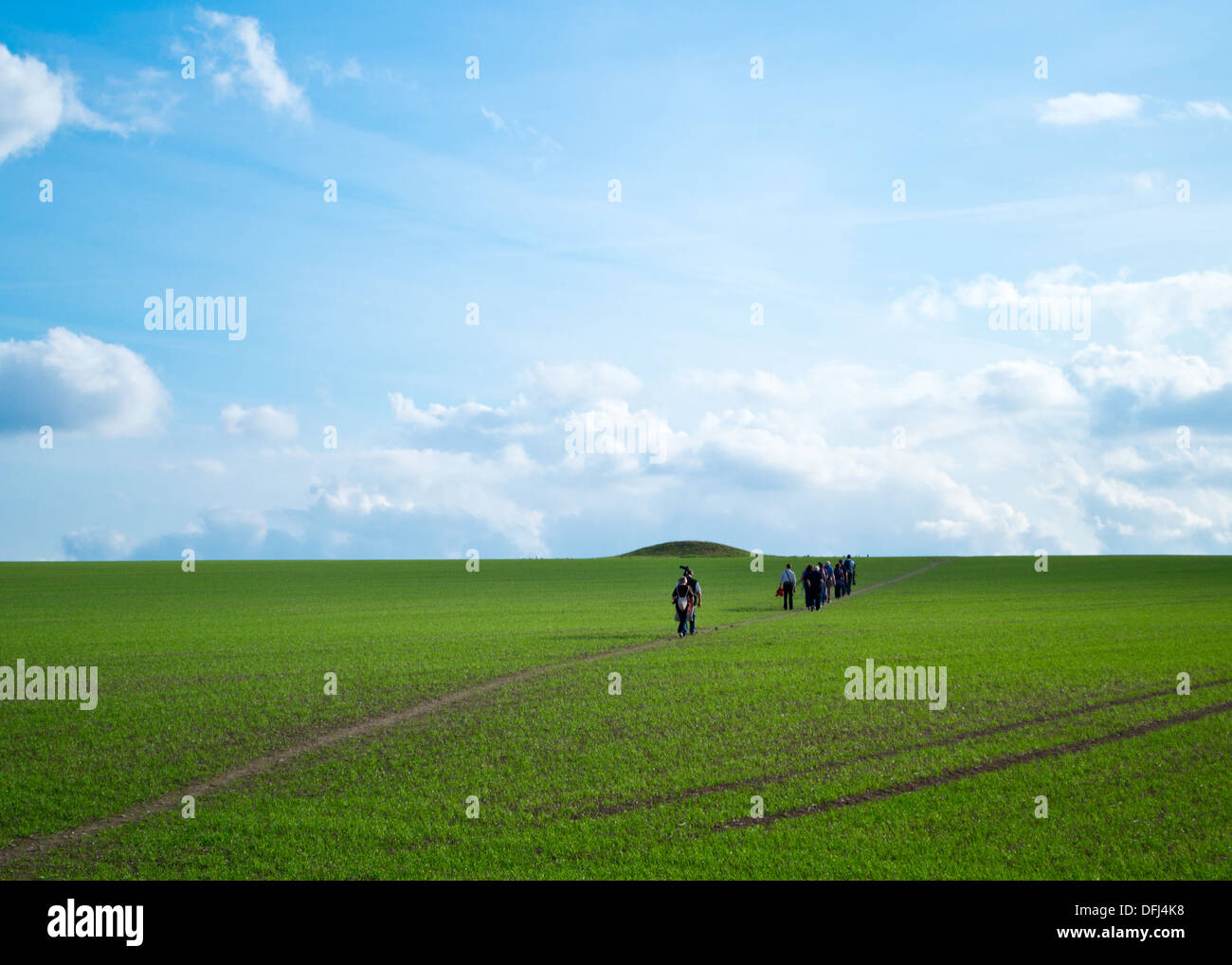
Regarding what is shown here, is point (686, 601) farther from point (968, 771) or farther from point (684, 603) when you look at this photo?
point (968, 771)

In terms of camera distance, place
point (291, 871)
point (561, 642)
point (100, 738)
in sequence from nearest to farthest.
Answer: point (291, 871) < point (100, 738) < point (561, 642)

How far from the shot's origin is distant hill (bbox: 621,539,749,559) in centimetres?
16038

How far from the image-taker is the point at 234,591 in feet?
207

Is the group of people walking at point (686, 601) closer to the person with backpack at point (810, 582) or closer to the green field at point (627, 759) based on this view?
the green field at point (627, 759)

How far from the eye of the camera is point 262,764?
1399 cm

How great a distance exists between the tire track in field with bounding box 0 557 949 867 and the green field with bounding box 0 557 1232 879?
67 mm

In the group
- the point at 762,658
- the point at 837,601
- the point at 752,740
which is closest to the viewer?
the point at 752,740

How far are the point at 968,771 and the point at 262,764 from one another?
399 inches

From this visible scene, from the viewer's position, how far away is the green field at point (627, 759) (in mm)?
9852

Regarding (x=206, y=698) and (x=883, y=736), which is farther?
(x=206, y=698)

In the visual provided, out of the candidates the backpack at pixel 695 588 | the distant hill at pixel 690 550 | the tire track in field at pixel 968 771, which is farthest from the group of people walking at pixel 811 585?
the distant hill at pixel 690 550
